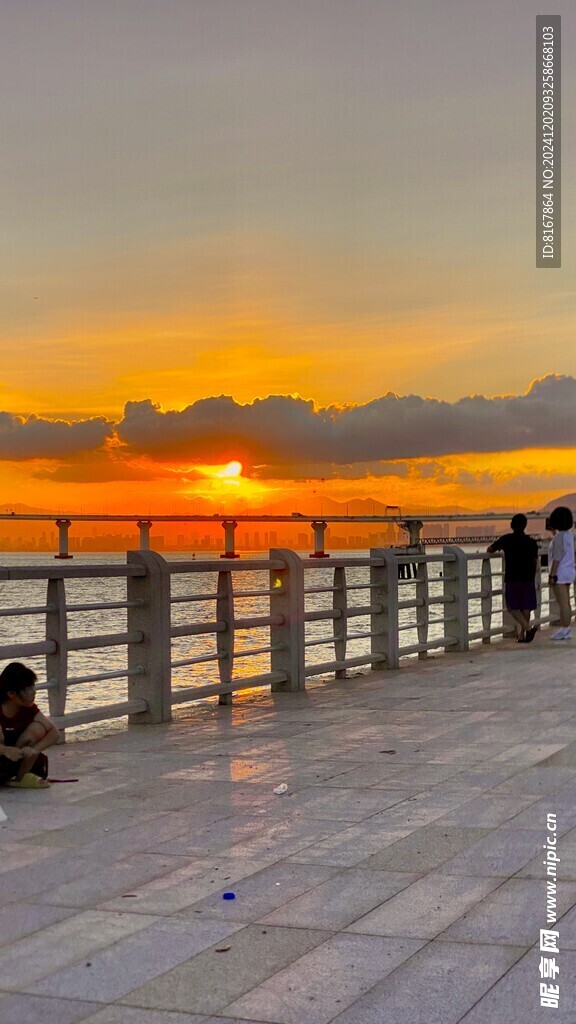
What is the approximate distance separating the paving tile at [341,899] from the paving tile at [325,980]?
0.23m

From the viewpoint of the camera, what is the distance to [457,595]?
17453 millimetres

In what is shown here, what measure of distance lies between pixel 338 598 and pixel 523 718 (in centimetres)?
409

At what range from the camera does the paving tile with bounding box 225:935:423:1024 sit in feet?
12.9

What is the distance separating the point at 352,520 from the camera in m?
97.2

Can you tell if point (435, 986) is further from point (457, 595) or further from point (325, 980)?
point (457, 595)

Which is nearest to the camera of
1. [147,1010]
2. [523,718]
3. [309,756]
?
[147,1010]

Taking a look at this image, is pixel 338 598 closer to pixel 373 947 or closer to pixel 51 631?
pixel 51 631

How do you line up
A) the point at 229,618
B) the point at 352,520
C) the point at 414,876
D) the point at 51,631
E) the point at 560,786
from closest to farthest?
the point at 414,876 → the point at 560,786 → the point at 51,631 → the point at 229,618 → the point at 352,520

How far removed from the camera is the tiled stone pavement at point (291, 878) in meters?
4.06

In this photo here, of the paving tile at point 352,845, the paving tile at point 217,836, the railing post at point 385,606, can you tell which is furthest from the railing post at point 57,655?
the railing post at point 385,606

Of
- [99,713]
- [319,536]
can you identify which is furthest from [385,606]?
[319,536]

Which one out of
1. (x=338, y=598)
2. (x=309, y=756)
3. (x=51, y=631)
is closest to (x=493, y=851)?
(x=309, y=756)

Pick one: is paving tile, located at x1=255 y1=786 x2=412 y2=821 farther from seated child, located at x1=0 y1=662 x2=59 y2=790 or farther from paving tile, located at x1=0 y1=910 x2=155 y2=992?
paving tile, located at x1=0 y1=910 x2=155 y2=992

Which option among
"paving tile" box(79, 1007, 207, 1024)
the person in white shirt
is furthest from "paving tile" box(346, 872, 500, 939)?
the person in white shirt
